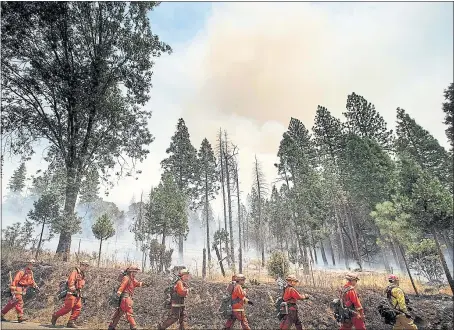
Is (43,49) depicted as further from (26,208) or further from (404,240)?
(26,208)

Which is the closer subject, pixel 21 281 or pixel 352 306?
pixel 352 306

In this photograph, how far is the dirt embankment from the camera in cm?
902

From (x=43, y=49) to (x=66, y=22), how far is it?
212cm

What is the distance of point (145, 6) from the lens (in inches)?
675

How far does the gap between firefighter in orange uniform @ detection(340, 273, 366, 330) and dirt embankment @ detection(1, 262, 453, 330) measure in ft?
6.88

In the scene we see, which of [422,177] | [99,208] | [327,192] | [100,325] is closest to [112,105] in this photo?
[100,325]

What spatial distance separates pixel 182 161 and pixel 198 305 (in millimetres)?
25829

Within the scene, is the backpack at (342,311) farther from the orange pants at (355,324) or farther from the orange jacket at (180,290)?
the orange jacket at (180,290)

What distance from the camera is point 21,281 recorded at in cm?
872

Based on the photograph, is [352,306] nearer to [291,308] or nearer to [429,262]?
[291,308]

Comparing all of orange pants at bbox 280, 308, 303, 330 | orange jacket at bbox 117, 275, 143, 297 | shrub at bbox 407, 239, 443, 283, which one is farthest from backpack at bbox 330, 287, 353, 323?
shrub at bbox 407, 239, 443, 283

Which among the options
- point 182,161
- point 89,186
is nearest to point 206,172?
point 182,161

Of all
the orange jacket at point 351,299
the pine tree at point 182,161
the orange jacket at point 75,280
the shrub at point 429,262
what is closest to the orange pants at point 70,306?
the orange jacket at point 75,280

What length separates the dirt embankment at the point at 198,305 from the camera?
902 cm
